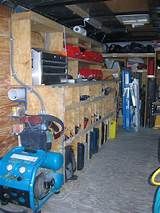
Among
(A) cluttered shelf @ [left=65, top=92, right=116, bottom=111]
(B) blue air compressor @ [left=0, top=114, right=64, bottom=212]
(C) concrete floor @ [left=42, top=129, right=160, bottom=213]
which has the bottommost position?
(C) concrete floor @ [left=42, top=129, right=160, bottom=213]

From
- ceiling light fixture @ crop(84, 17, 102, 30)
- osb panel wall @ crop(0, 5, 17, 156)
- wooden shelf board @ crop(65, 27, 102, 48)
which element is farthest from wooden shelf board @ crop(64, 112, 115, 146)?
ceiling light fixture @ crop(84, 17, 102, 30)

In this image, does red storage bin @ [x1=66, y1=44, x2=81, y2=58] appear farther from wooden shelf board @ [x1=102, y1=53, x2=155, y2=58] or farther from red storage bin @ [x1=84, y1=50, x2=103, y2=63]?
wooden shelf board @ [x1=102, y1=53, x2=155, y2=58]

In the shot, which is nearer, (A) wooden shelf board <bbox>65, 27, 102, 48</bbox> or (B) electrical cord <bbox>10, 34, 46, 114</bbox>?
(B) electrical cord <bbox>10, 34, 46, 114</bbox>

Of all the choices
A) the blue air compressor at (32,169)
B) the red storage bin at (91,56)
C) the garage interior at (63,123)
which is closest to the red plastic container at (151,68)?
the garage interior at (63,123)

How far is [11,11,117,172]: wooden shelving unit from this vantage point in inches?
115

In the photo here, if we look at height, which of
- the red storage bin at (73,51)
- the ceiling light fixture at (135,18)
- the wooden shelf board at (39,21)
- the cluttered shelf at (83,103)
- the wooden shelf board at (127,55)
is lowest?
the cluttered shelf at (83,103)

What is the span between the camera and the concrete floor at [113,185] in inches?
103

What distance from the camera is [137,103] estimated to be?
5977 millimetres

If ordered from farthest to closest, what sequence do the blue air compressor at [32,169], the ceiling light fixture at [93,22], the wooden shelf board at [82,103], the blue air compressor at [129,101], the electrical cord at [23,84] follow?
the blue air compressor at [129,101] → the ceiling light fixture at [93,22] → the wooden shelf board at [82,103] → the electrical cord at [23,84] → the blue air compressor at [32,169]

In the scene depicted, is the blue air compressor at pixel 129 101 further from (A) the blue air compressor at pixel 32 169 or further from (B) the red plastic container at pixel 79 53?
(A) the blue air compressor at pixel 32 169

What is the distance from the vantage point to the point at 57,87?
2988 mm

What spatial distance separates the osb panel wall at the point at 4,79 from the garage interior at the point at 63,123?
0.01 metres

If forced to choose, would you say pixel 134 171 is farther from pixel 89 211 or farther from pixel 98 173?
pixel 89 211

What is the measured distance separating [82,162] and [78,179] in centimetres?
34
